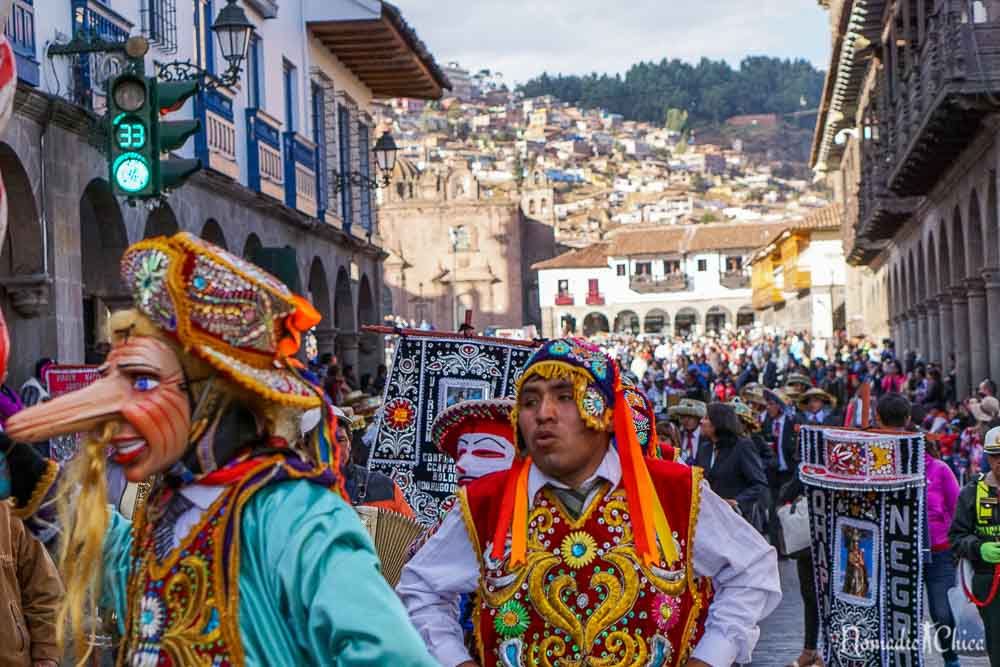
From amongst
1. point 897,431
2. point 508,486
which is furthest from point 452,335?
point 508,486

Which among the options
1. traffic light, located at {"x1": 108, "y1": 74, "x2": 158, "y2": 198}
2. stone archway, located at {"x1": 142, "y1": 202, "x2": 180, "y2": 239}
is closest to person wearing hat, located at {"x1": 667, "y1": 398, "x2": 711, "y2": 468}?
traffic light, located at {"x1": 108, "y1": 74, "x2": 158, "y2": 198}

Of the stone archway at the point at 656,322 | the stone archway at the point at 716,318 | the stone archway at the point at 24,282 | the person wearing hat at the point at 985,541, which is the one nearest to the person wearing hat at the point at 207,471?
the person wearing hat at the point at 985,541

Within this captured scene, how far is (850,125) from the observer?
49.0 metres

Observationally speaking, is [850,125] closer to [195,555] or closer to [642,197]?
[195,555]

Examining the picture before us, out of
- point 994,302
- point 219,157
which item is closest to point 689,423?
point 219,157

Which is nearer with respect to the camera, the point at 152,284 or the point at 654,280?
the point at 152,284

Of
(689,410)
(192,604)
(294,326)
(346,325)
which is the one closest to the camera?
(192,604)

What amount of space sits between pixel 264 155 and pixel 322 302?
5.82 m

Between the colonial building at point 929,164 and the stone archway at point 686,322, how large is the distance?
186 ft

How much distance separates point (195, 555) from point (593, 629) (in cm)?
174

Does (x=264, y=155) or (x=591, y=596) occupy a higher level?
(x=264, y=155)

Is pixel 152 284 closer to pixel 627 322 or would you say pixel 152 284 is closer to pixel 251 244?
pixel 251 244

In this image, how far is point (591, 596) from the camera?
4773 millimetres

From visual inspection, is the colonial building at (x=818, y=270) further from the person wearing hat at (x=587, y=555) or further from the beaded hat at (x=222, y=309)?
the beaded hat at (x=222, y=309)
